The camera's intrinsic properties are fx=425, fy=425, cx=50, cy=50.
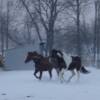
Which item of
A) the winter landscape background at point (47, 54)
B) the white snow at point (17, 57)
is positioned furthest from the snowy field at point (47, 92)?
the white snow at point (17, 57)

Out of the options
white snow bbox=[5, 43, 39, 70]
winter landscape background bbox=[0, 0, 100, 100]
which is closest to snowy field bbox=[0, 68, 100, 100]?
winter landscape background bbox=[0, 0, 100, 100]

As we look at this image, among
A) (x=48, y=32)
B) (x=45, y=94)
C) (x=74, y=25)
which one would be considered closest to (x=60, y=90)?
(x=45, y=94)

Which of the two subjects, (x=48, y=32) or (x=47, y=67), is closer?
(x=47, y=67)

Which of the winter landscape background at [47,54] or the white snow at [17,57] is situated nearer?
the winter landscape background at [47,54]

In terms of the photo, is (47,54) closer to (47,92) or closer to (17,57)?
(17,57)

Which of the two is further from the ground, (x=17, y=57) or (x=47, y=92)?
(x=17, y=57)

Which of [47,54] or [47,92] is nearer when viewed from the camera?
[47,92]

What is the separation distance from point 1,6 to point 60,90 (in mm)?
43611

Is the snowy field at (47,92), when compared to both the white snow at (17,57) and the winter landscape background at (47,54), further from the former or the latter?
the white snow at (17,57)

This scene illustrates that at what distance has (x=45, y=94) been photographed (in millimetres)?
13766

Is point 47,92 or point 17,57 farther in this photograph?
point 17,57

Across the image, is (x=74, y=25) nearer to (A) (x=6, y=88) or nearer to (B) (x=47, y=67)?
(B) (x=47, y=67)

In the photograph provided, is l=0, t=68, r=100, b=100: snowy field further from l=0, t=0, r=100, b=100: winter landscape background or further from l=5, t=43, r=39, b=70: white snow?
l=5, t=43, r=39, b=70: white snow

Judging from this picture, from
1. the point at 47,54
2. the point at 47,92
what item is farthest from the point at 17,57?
the point at 47,92
